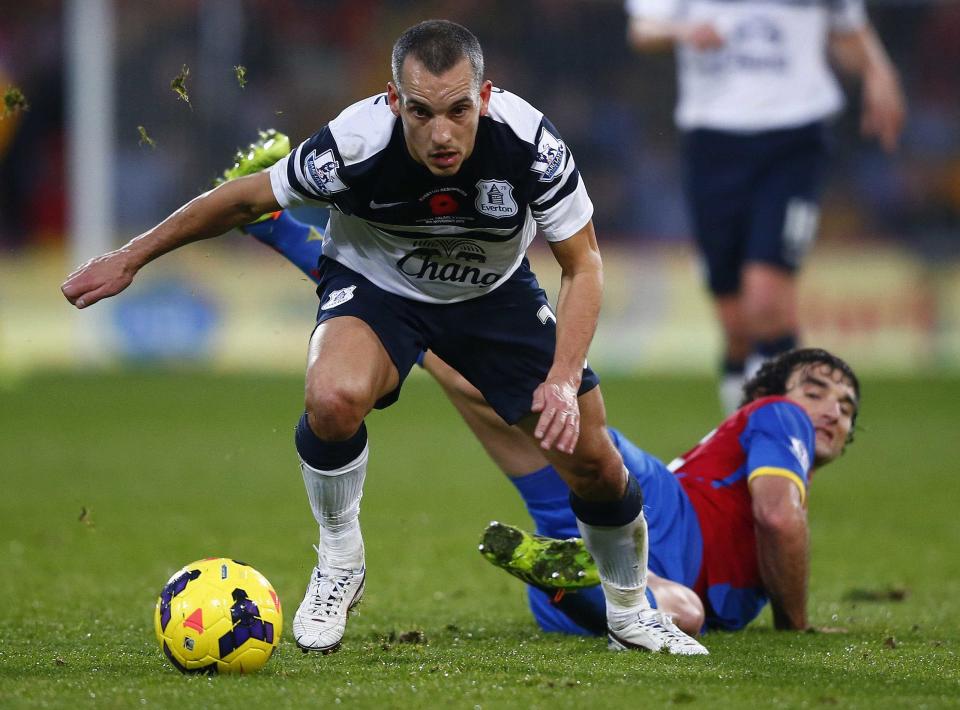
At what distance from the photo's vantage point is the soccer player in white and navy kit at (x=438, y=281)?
12.9ft

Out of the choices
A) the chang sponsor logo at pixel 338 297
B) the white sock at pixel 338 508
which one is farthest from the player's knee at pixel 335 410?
the chang sponsor logo at pixel 338 297

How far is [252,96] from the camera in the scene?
18766 mm

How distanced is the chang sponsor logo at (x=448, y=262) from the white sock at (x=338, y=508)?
0.57m

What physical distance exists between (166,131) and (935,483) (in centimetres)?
1202

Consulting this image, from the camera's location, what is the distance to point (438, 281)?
4395 millimetres

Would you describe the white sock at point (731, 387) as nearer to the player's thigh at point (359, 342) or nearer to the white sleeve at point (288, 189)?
the player's thigh at point (359, 342)

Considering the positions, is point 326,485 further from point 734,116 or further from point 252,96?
point 252,96

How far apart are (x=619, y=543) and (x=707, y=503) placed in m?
0.67

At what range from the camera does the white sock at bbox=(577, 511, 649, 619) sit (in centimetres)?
438

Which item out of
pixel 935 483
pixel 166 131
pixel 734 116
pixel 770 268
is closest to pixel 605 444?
pixel 770 268

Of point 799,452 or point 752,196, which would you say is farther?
point 752,196

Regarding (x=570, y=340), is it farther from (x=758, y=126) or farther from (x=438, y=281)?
(x=758, y=126)

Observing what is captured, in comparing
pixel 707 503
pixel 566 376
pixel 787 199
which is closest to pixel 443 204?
pixel 566 376

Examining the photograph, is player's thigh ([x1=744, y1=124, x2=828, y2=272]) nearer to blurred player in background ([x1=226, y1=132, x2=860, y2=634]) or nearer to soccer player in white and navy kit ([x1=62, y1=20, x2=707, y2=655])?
blurred player in background ([x1=226, y1=132, x2=860, y2=634])
